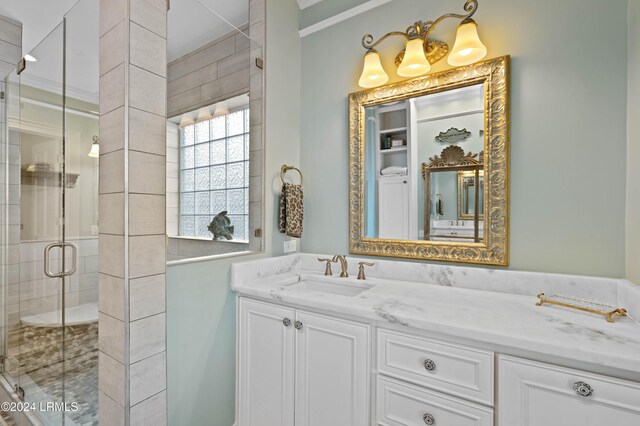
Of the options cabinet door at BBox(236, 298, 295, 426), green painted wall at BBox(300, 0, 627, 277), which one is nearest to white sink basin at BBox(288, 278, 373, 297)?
cabinet door at BBox(236, 298, 295, 426)

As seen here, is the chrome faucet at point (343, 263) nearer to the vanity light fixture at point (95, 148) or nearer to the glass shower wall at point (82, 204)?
the glass shower wall at point (82, 204)

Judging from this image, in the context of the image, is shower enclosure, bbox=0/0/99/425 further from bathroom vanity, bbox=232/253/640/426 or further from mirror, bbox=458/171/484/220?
mirror, bbox=458/171/484/220

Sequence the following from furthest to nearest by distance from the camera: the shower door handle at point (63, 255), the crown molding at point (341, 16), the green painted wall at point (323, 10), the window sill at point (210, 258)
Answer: the green painted wall at point (323, 10), the crown molding at point (341, 16), the shower door handle at point (63, 255), the window sill at point (210, 258)

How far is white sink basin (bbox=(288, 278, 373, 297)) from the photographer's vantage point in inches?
66.3

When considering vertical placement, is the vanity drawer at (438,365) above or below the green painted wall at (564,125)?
below

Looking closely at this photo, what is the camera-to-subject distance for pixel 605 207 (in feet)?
4.09

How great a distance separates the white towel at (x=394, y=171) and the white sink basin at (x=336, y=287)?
2.23 feet

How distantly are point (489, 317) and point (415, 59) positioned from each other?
131 cm

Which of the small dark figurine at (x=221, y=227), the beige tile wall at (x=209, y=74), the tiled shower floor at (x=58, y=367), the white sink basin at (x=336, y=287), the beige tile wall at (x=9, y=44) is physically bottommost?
the tiled shower floor at (x=58, y=367)

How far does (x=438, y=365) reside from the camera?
3.44ft

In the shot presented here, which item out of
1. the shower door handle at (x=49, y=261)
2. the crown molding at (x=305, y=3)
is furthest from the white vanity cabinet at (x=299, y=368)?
the crown molding at (x=305, y=3)

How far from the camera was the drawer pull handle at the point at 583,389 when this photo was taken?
833 mm

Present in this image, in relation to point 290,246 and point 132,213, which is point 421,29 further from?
point 132,213

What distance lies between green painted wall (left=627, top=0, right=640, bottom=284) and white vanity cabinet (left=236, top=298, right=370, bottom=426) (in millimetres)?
1095
